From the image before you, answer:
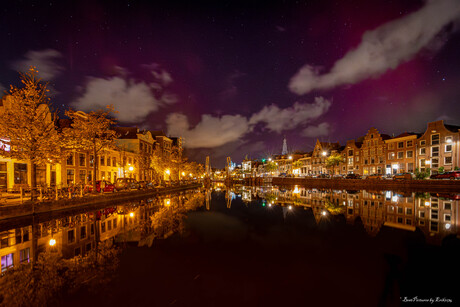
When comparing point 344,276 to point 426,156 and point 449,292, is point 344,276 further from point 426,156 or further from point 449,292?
point 426,156

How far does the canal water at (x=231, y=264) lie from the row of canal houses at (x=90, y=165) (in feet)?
45.1

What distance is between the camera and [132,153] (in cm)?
4759

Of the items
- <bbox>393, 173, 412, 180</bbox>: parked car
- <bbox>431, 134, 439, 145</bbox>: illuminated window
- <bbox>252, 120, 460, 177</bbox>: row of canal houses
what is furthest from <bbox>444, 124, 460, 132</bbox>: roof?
<bbox>393, 173, 412, 180</bbox>: parked car

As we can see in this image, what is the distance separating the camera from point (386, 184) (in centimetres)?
4506

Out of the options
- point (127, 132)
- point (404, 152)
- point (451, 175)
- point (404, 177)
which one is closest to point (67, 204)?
point (127, 132)

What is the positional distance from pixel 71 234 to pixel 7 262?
3.56m

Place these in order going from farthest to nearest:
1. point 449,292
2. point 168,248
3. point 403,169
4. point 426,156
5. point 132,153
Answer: point 403,169, point 426,156, point 132,153, point 168,248, point 449,292

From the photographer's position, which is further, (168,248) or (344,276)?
(168,248)

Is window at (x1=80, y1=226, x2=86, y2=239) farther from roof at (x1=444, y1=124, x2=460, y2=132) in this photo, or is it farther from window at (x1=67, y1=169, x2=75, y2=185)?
roof at (x1=444, y1=124, x2=460, y2=132)

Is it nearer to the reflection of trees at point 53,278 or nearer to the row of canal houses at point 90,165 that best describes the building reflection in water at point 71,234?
the reflection of trees at point 53,278

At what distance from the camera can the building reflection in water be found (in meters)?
8.81

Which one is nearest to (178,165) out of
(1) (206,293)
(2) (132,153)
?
(2) (132,153)

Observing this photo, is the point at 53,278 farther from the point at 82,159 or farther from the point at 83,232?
the point at 82,159

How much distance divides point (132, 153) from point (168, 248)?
140ft
